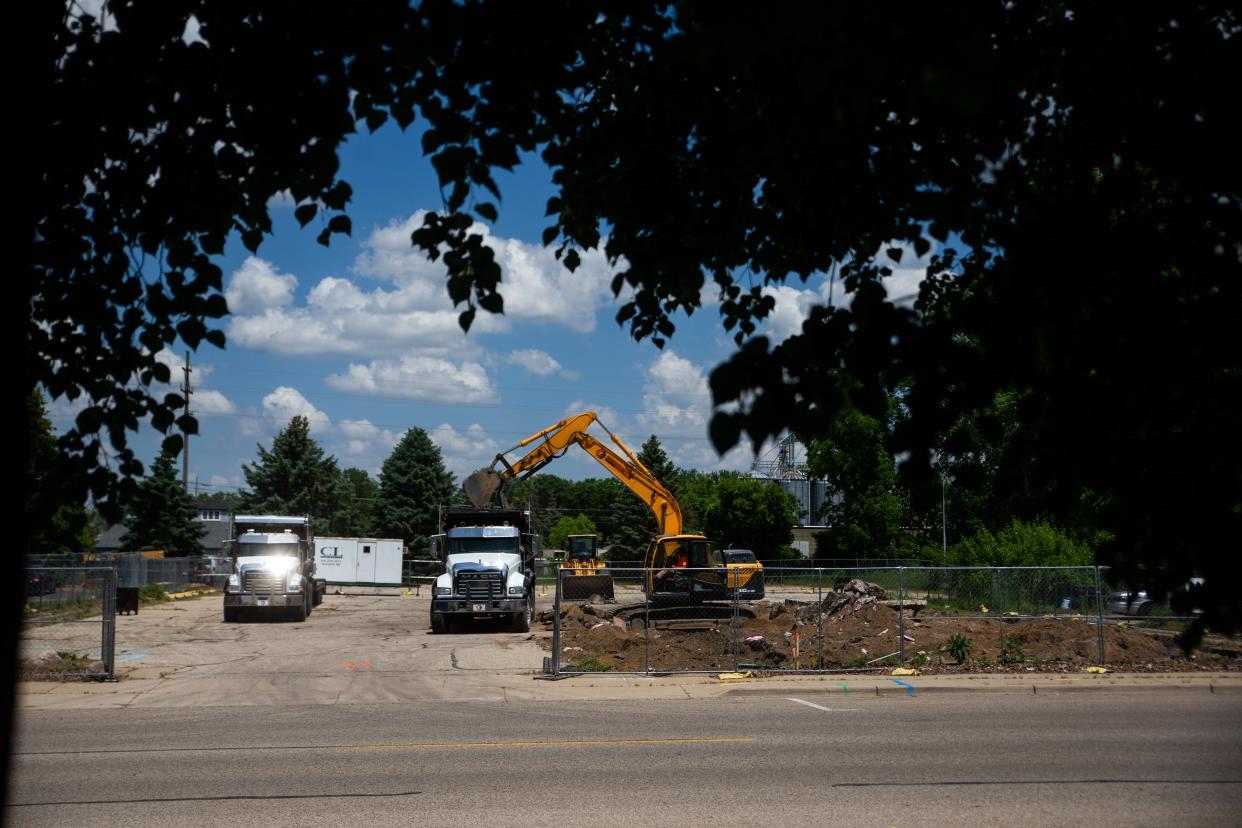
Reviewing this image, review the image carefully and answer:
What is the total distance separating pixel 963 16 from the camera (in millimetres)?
3105

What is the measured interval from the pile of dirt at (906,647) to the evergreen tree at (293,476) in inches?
2843

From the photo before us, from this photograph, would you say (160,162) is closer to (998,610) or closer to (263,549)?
(998,610)

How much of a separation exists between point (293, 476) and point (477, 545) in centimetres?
6813

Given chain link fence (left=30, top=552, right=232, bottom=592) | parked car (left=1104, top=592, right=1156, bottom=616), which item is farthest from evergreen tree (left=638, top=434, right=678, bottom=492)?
parked car (left=1104, top=592, right=1156, bottom=616)

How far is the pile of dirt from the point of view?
1847 centimetres

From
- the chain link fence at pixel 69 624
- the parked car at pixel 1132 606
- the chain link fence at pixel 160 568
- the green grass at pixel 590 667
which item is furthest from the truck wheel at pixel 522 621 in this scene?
the parked car at pixel 1132 606

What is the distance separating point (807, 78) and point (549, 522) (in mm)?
172617

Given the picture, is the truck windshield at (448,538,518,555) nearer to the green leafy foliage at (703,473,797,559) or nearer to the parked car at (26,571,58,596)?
the parked car at (26,571,58,596)

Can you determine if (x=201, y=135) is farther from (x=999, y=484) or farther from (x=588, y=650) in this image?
(x=588, y=650)

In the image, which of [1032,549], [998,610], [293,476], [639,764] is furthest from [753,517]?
[639,764]

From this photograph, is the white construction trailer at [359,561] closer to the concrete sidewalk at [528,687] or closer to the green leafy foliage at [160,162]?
the concrete sidewalk at [528,687]

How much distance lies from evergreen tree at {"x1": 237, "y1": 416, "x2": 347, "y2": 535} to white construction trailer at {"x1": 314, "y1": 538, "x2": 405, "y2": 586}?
37.6 meters

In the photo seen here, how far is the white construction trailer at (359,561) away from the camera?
175 ft

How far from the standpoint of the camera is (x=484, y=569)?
2688 centimetres
